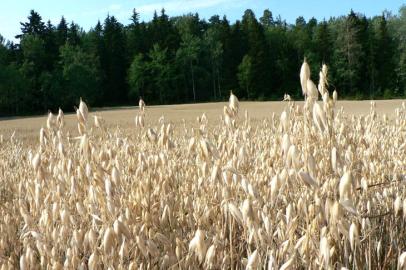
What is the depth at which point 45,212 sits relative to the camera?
1.87 metres

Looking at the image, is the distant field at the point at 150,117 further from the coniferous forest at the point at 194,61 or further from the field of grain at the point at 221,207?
the coniferous forest at the point at 194,61

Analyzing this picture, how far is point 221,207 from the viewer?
199 cm

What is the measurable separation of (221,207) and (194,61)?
5653 cm

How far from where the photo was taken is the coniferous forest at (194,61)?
4738 centimetres

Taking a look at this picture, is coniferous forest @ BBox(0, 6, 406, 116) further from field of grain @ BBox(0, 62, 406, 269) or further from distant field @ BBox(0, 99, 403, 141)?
field of grain @ BBox(0, 62, 406, 269)

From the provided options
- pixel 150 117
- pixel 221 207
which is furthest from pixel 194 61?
pixel 221 207

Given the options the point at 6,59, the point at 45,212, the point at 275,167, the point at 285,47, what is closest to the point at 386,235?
the point at 275,167

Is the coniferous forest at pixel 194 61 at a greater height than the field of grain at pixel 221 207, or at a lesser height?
greater

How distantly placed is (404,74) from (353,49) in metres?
5.86

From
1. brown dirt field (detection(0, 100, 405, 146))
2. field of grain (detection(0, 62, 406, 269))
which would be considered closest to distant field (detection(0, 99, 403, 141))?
brown dirt field (detection(0, 100, 405, 146))

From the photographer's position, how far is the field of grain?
4.93ft

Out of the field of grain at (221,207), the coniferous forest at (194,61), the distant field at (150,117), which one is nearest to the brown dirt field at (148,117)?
the distant field at (150,117)

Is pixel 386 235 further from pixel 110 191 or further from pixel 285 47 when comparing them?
pixel 285 47

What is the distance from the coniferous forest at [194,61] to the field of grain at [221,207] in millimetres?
44836
